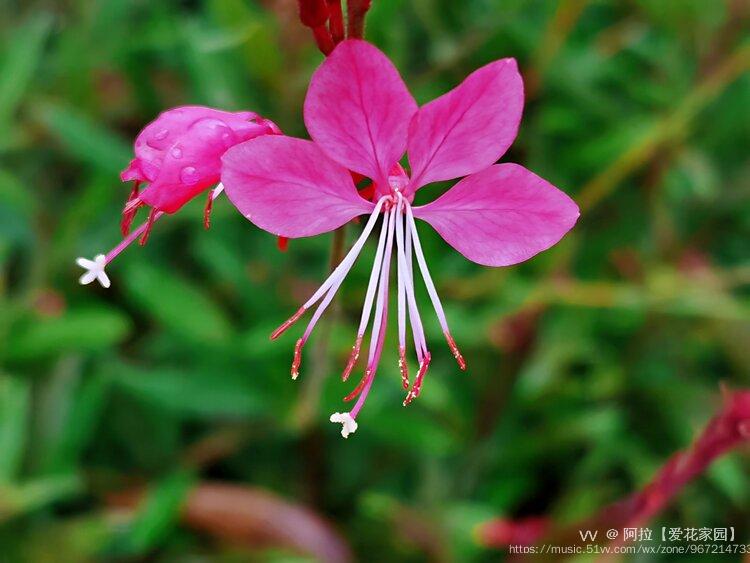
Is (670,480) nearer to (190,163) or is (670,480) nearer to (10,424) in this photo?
(190,163)

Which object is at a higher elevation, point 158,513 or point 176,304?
point 176,304

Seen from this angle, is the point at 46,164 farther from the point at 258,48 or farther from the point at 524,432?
the point at 524,432

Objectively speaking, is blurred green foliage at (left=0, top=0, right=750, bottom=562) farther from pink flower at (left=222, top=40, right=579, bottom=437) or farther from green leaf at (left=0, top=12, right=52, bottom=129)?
pink flower at (left=222, top=40, right=579, bottom=437)

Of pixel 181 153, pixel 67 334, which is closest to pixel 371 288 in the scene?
pixel 181 153

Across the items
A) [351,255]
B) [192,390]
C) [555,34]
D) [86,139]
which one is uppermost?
[555,34]

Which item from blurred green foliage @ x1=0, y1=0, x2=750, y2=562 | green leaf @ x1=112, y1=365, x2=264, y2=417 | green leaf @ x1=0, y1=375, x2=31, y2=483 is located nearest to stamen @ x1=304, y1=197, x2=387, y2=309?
blurred green foliage @ x1=0, y1=0, x2=750, y2=562

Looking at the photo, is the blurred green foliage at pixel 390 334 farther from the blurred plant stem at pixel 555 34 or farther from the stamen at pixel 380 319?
the stamen at pixel 380 319

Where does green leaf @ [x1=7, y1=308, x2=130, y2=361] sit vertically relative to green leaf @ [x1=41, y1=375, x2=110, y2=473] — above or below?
above

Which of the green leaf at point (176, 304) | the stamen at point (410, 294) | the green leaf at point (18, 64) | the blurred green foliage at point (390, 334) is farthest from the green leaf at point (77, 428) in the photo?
the stamen at point (410, 294)
